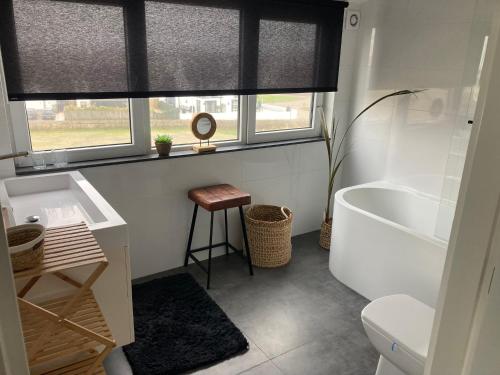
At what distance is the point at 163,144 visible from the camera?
115 inches

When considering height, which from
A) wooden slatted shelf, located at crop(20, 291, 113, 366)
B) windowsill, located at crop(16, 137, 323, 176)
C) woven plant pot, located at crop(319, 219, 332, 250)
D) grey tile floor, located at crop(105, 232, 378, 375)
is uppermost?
windowsill, located at crop(16, 137, 323, 176)

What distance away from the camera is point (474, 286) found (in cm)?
75

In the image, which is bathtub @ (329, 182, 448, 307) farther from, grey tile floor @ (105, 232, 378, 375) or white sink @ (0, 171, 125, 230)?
white sink @ (0, 171, 125, 230)

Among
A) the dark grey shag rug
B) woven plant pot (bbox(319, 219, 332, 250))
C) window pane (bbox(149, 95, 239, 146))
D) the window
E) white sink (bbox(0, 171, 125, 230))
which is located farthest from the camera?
woven plant pot (bbox(319, 219, 332, 250))

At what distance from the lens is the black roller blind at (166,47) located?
7.57 feet

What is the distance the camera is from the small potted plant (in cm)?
292

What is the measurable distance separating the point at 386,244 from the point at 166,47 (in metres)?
1.90

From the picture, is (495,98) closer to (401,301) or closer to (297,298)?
(401,301)

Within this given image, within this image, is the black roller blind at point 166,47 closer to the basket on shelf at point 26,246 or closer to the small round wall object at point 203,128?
the small round wall object at point 203,128

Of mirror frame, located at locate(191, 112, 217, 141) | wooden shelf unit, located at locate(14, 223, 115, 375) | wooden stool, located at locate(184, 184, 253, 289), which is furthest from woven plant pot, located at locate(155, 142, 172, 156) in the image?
wooden shelf unit, located at locate(14, 223, 115, 375)

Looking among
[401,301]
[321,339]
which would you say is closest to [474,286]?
[401,301]

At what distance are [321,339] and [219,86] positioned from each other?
5.91ft

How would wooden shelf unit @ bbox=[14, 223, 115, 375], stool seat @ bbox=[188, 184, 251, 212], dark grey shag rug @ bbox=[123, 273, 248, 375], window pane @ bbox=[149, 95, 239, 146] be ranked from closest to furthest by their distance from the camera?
wooden shelf unit @ bbox=[14, 223, 115, 375]
dark grey shag rug @ bbox=[123, 273, 248, 375]
stool seat @ bbox=[188, 184, 251, 212]
window pane @ bbox=[149, 95, 239, 146]

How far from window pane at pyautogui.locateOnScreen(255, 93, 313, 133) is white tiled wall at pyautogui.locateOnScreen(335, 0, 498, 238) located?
11.3 inches
